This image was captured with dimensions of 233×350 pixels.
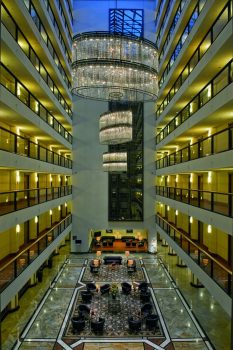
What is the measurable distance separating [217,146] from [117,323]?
968cm

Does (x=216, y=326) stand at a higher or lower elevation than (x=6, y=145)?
lower

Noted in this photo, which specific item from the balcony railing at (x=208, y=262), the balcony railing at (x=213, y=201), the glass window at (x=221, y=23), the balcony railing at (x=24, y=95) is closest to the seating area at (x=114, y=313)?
the balcony railing at (x=208, y=262)

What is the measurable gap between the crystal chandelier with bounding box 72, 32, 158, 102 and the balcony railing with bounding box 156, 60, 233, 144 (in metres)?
2.58

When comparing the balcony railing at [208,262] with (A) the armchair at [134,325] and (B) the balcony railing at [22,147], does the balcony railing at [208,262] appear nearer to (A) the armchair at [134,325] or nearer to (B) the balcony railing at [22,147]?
(A) the armchair at [134,325]

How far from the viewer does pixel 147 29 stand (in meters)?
29.0

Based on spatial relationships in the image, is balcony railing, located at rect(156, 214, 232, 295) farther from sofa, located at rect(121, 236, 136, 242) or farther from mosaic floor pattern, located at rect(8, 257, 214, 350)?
sofa, located at rect(121, 236, 136, 242)

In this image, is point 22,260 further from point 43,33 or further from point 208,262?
point 43,33

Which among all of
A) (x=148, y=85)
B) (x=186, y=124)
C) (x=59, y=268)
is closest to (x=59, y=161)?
(x=59, y=268)

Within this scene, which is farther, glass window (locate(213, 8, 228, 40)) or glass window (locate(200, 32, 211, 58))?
glass window (locate(200, 32, 211, 58))

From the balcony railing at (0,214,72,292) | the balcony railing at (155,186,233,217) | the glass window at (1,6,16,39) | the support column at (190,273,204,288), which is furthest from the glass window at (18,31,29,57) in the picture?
the support column at (190,273,204,288)

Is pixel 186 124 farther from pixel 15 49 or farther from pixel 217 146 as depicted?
pixel 15 49

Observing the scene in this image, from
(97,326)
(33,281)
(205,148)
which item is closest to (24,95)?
(205,148)

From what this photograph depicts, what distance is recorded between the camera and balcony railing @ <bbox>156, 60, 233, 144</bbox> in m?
11.4

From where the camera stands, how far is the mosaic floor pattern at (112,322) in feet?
42.5
